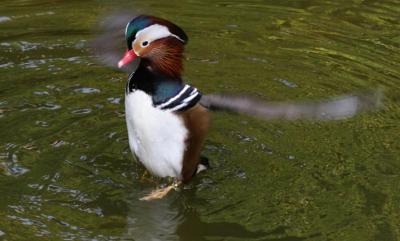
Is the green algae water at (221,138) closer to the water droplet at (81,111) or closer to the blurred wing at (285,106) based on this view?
the water droplet at (81,111)

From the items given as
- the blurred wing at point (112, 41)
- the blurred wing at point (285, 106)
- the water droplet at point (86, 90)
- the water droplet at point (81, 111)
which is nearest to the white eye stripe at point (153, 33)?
the blurred wing at point (285, 106)

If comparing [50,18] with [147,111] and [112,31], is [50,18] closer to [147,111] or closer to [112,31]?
[112,31]

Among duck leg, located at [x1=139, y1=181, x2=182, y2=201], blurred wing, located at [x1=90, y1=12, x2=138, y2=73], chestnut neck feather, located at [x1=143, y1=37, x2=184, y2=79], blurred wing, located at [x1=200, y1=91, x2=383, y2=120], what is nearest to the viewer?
blurred wing, located at [x1=200, y1=91, x2=383, y2=120]

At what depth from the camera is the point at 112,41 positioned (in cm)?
639

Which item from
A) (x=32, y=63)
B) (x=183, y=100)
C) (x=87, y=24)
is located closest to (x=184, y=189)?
(x=183, y=100)

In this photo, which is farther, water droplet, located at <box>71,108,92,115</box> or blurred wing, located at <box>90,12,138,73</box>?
water droplet, located at <box>71,108,92,115</box>

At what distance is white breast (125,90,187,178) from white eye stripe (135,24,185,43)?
334mm

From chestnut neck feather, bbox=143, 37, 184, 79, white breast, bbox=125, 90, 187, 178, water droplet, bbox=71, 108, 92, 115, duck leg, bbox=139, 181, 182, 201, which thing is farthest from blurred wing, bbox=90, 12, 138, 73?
duck leg, bbox=139, 181, 182, 201

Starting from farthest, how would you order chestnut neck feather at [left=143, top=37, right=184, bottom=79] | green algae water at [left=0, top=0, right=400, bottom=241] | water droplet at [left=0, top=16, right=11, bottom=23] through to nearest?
water droplet at [left=0, top=16, right=11, bottom=23], chestnut neck feather at [left=143, top=37, right=184, bottom=79], green algae water at [left=0, top=0, right=400, bottom=241]

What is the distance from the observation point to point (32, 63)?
25.2 feet

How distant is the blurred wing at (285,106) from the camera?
5.26 m

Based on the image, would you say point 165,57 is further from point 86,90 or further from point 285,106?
point 86,90

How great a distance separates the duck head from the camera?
545 centimetres

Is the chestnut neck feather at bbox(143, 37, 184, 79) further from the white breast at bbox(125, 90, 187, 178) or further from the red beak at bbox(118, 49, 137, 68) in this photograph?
the white breast at bbox(125, 90, 187, 178)
